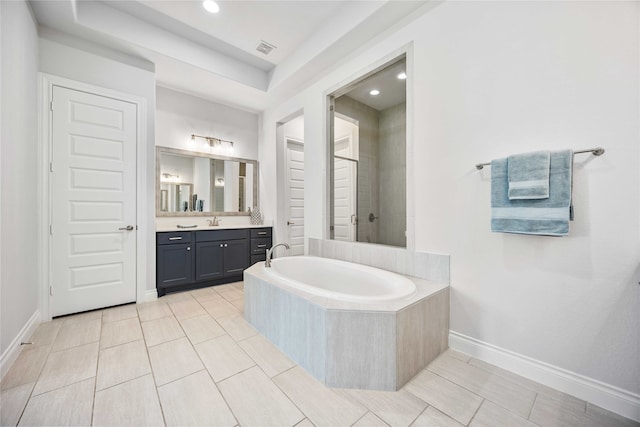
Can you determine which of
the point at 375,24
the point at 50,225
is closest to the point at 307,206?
the point at 375,24

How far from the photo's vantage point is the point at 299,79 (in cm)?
319

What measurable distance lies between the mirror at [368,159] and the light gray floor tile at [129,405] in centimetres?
209

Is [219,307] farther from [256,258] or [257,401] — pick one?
[257,401]

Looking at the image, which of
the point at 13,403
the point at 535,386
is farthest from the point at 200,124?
the point at 535,386

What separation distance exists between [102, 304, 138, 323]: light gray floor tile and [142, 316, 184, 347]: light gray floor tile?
314 mm

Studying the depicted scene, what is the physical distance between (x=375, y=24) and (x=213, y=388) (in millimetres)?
2989

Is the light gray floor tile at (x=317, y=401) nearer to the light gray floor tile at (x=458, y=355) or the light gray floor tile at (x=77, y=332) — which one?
the light gray floor tile at (x=458, y=355)

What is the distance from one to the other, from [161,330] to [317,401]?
1.57 meters

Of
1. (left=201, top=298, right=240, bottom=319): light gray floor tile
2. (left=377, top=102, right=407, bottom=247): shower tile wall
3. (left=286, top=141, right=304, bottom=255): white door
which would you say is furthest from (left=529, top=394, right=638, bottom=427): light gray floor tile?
(left=286, top=141, right=304, bottom=255): white door

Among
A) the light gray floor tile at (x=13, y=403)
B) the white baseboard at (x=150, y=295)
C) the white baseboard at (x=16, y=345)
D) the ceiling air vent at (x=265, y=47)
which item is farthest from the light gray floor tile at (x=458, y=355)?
the ceiling air vent at (x=265, y=47)

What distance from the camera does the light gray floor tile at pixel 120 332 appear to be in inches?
78.3

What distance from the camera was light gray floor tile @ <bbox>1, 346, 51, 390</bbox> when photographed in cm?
150

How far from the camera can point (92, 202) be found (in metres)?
2.54

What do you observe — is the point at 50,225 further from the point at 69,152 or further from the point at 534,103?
the point at 534,103
